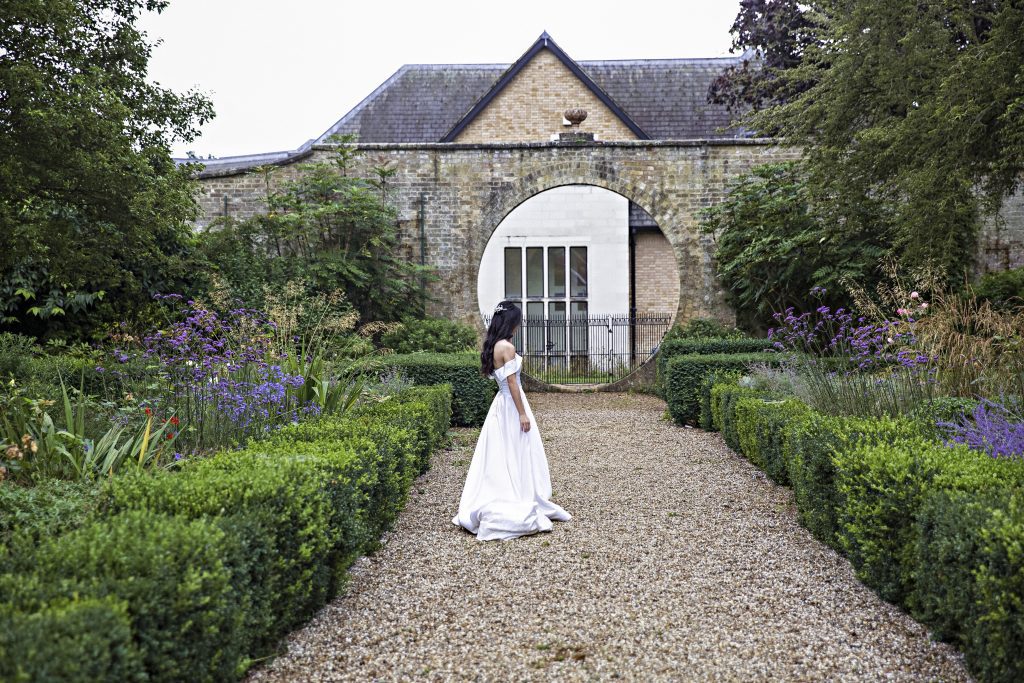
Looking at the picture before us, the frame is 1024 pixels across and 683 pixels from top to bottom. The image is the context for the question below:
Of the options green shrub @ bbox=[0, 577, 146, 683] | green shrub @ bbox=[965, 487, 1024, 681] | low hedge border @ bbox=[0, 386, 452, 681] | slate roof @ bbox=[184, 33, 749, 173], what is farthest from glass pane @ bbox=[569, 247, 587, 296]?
green shrub @ bbox=[0, 577, 146, 683]

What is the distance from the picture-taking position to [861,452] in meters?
4.05

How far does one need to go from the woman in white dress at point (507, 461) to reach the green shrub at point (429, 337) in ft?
24.5

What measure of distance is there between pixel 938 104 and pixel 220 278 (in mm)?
8880

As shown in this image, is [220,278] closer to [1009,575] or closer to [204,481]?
[204,481]

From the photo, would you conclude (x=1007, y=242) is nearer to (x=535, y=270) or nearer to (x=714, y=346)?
(x=714, y=346)

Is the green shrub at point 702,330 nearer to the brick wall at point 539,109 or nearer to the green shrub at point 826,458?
the brick wall at point 539,109

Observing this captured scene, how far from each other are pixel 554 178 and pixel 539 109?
16.4 feet

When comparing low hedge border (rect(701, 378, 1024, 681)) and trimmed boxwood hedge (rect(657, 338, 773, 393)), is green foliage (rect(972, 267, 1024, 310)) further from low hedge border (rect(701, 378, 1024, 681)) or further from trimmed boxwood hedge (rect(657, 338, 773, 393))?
low hedge border (rect(701, 378, 1024, 681))

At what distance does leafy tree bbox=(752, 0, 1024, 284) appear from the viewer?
6453 millimetres

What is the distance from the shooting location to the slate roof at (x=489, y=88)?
19.2 m

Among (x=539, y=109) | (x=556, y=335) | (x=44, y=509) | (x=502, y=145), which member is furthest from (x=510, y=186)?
(x=44, y=509)

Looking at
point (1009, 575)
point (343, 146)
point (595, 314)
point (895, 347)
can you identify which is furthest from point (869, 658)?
point (595, 314)

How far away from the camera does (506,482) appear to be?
5184mm

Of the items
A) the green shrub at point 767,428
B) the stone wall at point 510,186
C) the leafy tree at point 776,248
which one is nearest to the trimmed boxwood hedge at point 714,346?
the leafy tree at point 776,248
